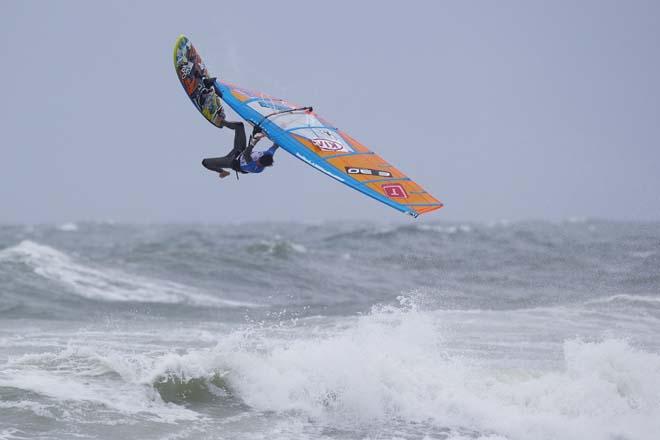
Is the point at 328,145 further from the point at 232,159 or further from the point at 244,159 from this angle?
the point at 232,159

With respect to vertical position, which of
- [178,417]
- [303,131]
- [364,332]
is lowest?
[178,417]

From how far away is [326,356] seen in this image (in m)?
8.22

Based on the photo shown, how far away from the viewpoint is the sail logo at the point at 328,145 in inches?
314

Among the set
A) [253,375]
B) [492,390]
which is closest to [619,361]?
[492,390]

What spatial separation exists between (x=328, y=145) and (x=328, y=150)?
11 cm

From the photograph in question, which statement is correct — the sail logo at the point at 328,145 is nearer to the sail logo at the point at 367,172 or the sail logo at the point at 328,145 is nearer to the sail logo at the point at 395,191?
the sail logo at the point at 367,172

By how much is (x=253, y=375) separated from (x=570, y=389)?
2895mm

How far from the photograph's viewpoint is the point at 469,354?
30.1 feet

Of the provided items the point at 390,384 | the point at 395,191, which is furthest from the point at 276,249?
the point at 395,191

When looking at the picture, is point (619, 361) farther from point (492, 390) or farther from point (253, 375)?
point (253, 375)

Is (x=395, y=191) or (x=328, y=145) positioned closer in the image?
(x=395, y=191)

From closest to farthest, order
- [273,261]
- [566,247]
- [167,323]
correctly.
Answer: [167,323], [273,261], [566,247]

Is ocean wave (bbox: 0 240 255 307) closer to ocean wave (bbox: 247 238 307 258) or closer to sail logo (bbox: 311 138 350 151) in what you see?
ocean wave (bbox: 247 238 307 258)

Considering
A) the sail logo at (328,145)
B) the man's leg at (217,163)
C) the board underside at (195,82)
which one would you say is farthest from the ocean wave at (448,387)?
the board underside at (195,82)
